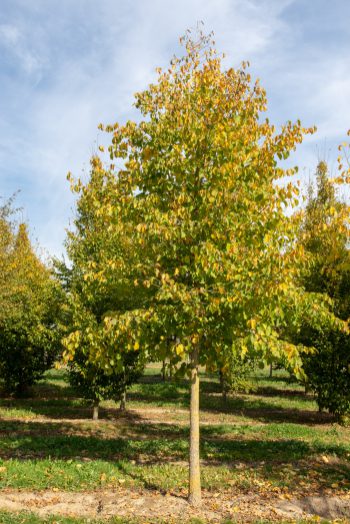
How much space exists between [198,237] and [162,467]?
17.2 feet

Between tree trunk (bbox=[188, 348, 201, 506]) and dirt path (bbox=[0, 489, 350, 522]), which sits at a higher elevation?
tree trunk (bbox=[188, 348, 201, 506])

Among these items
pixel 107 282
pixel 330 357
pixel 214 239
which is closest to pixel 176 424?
pixel 330 357

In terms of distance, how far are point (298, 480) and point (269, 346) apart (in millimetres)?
3814

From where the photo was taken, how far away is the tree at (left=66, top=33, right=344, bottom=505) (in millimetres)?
6508

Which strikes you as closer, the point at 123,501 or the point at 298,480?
the point at 123,501

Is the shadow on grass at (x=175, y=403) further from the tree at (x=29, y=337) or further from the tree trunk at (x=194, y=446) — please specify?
the tree trunk at (x=194, y=446)

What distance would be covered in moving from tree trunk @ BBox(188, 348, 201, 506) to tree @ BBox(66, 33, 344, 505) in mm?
16

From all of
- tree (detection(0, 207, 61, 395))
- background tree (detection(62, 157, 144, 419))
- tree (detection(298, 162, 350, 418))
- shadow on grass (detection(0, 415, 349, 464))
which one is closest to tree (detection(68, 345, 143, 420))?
background tree (detection(62, 157, 144, 419))

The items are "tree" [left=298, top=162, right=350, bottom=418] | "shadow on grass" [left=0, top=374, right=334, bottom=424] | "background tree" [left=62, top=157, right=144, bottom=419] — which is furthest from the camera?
"shadow on grass" [left=0, top=374, right=334, bottom=424]

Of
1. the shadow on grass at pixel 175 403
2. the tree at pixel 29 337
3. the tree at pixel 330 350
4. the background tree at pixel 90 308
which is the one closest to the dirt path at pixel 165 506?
the background tree at pixel 90 308

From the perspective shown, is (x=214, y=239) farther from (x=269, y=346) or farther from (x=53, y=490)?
(x=53, y=490)

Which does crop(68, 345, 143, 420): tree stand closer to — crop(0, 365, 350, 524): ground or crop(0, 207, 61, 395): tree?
crop(0, 365, 350, 524): ground

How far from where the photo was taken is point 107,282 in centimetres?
773

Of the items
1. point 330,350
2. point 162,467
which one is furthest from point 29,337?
point 330,350
